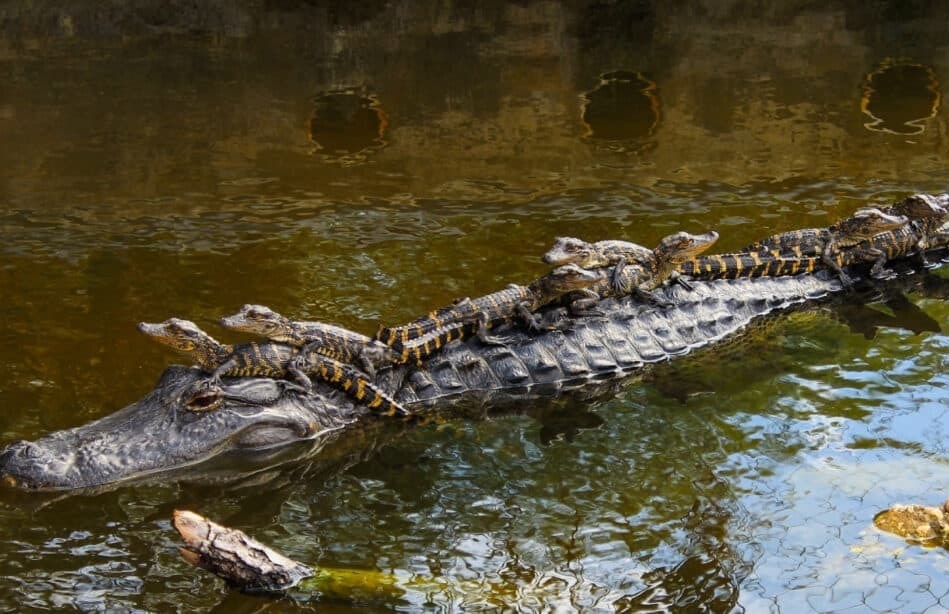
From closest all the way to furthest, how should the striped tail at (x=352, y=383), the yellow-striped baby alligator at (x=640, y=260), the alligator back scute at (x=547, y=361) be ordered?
the striped tail at (x=352, y=383)
the alligator back scute at (x=547, y=361)
the yellow-striped baby alligator at (x=640, y=260)

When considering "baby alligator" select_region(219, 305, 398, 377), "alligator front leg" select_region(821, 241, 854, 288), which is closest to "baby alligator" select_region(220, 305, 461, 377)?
"baby alligator" select_region(219, 305, 398, 377)

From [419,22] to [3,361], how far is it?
1251 centimetres

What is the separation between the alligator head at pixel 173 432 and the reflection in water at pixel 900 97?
30.8ft

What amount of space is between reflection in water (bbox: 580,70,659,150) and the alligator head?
7595 millimetres

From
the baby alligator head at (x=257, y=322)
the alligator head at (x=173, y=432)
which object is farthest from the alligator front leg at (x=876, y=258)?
the baby alligator head at (x=257, y=322)

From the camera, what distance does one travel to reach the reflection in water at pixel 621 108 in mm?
13695

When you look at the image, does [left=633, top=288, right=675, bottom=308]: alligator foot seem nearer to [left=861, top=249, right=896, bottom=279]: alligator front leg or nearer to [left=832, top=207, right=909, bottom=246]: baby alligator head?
[left=832, top=207, right=909, bottom=246]: baby alligator head

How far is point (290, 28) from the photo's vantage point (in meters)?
18.7

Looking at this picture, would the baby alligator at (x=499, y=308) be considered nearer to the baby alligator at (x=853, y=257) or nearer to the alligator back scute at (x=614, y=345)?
the alligator back scute at (x=614, y=345)

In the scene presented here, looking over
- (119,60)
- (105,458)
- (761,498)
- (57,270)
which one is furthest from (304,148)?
(761,498)

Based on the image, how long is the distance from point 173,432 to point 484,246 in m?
4.09

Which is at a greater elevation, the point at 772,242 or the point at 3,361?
the point at 772,242

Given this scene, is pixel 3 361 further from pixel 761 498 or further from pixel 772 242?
pixel 772 242

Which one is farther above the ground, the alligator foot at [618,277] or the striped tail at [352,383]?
the alligator foot at [618,277]
